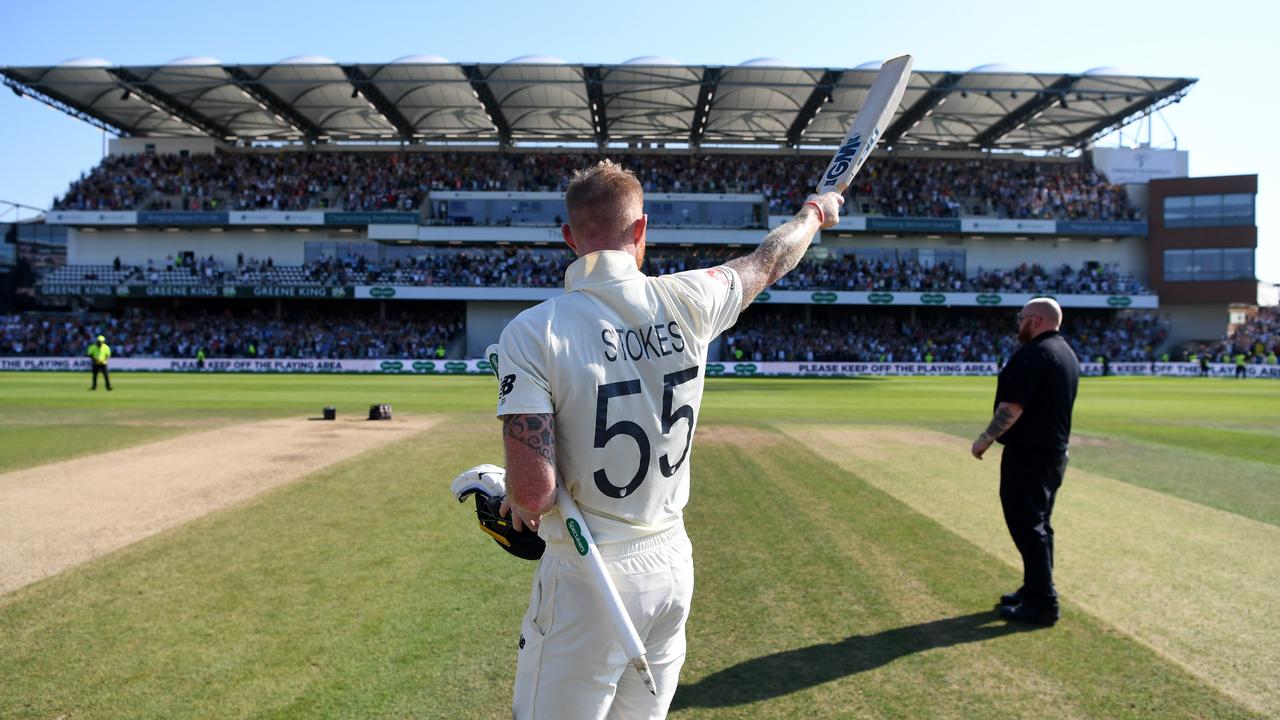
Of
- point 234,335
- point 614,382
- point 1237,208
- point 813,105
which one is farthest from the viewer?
point 1237,208

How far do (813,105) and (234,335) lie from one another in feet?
128

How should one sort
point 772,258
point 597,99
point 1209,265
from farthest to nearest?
point 1209,265 → point 597,99 → point 772,258

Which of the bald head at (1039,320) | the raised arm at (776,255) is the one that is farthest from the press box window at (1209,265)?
the raised arm at (776,255)

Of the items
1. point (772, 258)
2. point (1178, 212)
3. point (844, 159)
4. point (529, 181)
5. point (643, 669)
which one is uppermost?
point (529, 181)

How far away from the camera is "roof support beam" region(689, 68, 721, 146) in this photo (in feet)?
153

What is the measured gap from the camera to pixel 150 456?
42.2 ft

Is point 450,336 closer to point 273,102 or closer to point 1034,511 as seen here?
point 273,102

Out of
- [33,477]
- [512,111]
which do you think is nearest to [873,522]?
[33,477]

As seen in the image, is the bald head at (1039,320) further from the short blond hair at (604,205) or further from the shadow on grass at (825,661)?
the short blond hair at (604,205)

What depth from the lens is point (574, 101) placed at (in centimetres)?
5184

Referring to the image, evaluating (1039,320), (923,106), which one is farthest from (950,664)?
(923,106)

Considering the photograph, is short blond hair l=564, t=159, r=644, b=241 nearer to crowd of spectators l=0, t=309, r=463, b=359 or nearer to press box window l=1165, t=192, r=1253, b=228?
crowd of spectators l=0, t=309, r=463, b=359

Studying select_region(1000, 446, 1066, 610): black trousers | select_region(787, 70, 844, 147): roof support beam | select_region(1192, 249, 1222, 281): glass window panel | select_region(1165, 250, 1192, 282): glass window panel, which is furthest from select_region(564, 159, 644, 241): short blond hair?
select_region(1192, 249, 1222, 281): glass window panel

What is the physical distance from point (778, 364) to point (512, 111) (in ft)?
81.3
